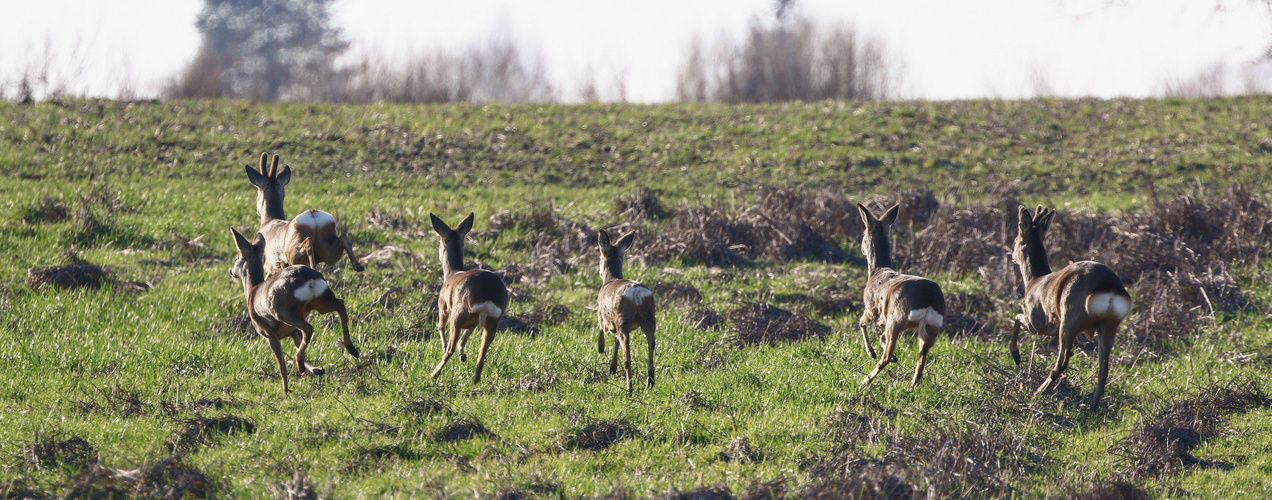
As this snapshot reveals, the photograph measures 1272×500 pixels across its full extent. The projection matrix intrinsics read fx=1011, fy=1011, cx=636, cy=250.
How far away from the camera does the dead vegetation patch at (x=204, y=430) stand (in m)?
6.60

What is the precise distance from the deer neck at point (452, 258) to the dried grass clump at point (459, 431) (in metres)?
2.14

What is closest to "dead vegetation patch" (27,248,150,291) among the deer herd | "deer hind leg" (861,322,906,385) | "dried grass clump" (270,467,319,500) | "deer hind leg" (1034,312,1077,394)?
the deer herd

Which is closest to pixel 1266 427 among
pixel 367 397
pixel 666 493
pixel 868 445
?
pixel 868 445

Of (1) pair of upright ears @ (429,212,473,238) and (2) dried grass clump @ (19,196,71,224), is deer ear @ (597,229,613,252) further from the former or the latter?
(2) dried grass clump @ (19,196,71,224)

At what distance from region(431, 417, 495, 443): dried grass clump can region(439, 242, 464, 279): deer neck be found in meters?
2.14

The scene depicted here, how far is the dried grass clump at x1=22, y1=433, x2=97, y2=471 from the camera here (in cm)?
620

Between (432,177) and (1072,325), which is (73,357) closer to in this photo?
(1072,325)

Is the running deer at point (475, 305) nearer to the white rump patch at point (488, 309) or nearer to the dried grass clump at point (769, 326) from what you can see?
the white rump patch at point (488, 309)

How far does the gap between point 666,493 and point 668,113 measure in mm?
23399

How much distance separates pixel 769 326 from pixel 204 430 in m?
5.65

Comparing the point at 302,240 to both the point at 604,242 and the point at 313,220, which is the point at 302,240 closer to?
the point at 313,220

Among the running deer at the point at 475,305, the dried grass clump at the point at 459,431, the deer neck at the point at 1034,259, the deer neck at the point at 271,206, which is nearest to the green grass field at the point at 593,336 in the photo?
the dried grass clump at the point at 459,431

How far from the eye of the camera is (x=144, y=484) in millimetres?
5684

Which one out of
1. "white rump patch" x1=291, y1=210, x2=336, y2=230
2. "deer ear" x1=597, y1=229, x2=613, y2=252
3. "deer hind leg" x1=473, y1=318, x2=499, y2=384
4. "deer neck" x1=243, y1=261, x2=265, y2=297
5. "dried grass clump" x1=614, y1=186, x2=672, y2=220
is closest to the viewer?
"deer hind leg" x1=473, y1=318, x2=499, y2=384
